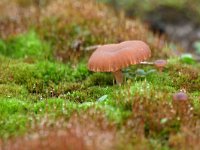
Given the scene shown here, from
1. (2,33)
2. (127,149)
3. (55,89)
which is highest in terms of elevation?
(2,33)

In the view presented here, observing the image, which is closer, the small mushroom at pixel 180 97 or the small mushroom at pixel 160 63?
the small mushroom at pixel 180 97

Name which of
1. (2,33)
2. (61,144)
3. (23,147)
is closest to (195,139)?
(61,144)

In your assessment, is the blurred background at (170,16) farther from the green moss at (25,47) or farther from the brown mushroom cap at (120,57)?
the brown mushroom cap at (120,57)

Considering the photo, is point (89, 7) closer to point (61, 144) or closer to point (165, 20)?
point (165, 20)

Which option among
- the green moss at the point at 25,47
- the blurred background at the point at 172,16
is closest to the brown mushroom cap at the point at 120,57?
the green moss at the point at 25,47

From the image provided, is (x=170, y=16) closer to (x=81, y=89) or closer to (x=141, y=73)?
(x=141, y=73)

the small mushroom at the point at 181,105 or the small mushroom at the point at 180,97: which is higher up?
the small mushroom at the point at 180,97

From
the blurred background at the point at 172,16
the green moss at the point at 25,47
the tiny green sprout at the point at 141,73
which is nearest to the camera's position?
the tiny green sprout at the point at 141,73

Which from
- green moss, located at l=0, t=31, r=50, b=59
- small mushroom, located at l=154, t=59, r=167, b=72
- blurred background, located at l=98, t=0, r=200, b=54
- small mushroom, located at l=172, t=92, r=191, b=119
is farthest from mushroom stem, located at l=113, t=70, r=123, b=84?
blurred background, located at l=98, t=0, r=200, b=54

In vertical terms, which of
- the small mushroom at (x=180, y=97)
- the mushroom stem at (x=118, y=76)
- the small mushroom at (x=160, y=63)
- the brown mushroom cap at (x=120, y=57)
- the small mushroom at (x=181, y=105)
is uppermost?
the brown mushroom cap at (x=120, y=57)
